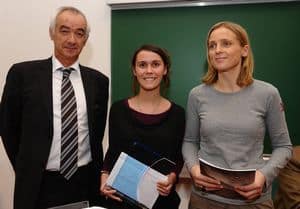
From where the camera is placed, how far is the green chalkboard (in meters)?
2.49

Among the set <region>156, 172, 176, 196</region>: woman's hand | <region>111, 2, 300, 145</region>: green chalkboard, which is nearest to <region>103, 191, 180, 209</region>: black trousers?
<region>156, 172, 176, 196</region>: woman's hand

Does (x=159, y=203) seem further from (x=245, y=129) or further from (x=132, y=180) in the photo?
(x=245, y=129)

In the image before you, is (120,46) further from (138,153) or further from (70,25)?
(138,153)

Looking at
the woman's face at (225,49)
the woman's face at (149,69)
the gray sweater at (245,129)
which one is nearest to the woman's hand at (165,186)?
the gray sweater at (245,129)

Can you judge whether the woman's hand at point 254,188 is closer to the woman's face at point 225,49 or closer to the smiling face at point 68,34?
the woman's face at point 225,49

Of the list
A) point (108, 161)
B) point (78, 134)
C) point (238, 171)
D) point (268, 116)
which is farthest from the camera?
point (78, 134)

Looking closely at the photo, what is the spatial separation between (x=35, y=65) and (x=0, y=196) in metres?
1.69

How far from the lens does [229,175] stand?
1520 millimetres

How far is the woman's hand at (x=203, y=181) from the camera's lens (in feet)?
5.17

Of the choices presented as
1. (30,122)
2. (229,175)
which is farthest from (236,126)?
(30,122)

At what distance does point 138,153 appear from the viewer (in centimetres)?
172

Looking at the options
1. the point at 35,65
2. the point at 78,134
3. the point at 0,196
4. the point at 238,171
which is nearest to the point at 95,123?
the point at 78,134

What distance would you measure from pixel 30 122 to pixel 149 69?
0.74m

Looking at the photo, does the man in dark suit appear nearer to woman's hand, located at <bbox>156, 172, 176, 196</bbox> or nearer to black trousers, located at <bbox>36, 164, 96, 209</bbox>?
black trousers, located at <bbox>36, 164, 96, 209</bbox>
